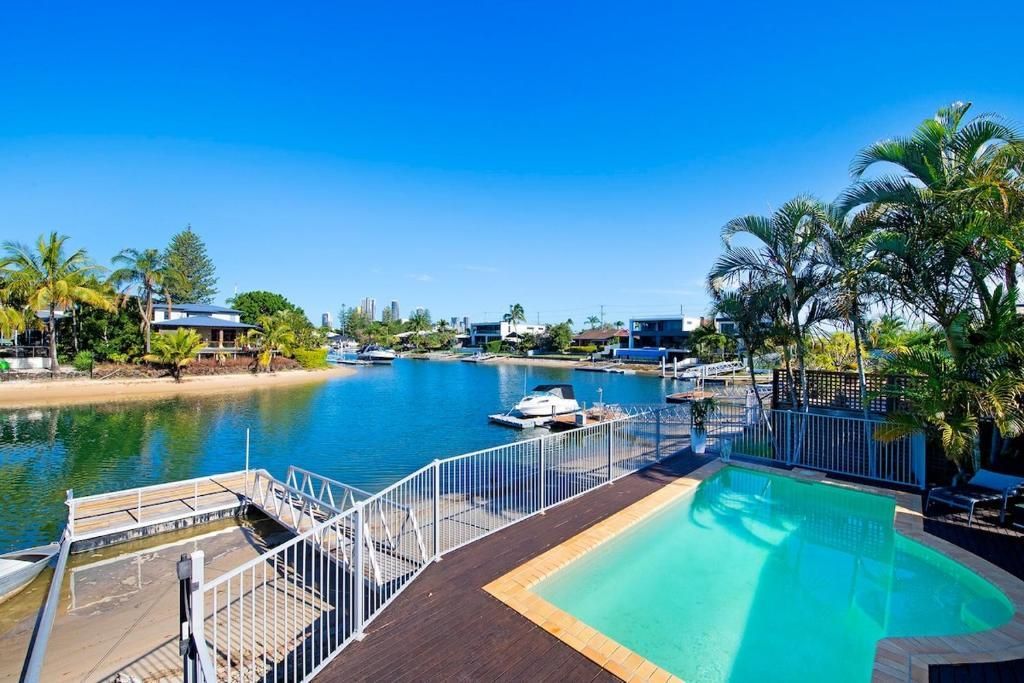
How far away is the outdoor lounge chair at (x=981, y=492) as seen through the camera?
6.06m

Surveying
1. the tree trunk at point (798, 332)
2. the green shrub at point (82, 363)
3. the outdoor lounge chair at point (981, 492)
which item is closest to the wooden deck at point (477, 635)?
the outdoor lounge chair at point (981, 492)

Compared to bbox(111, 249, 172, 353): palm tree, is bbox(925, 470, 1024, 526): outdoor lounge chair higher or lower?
lower

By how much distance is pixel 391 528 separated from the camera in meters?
8.02

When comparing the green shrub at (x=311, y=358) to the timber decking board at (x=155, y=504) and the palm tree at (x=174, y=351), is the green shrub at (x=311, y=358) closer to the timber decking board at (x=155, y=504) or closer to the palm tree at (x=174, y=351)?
the palm tree at (x=174, y=351)

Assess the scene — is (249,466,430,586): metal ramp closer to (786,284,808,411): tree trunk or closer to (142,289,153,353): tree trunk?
(786,284,808,411): tree trunk

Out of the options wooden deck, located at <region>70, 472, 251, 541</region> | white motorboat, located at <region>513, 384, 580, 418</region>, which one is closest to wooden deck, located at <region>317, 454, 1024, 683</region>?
wooden deck, located at <region>70, 472, 251, 541</region>

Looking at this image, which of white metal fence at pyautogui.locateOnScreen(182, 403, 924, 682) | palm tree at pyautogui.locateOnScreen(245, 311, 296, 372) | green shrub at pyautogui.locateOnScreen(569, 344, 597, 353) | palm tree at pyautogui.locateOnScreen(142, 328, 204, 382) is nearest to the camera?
white metal fence at pyautogui.locateOnScreen(182, 403, 924, 682)

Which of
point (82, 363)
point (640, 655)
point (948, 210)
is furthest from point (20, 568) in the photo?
point (82, 363)

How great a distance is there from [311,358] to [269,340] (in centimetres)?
499

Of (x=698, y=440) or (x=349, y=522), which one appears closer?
(x=349, y=522)

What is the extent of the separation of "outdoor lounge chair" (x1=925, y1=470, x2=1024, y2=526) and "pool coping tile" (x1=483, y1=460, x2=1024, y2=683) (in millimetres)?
465

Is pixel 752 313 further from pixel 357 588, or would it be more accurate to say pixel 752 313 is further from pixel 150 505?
pixel 150 505

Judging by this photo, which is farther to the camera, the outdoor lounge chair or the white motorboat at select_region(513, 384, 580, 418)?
the white motorboat at select_region(513, 384, 580, 418)

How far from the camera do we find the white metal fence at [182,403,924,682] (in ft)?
12.3
